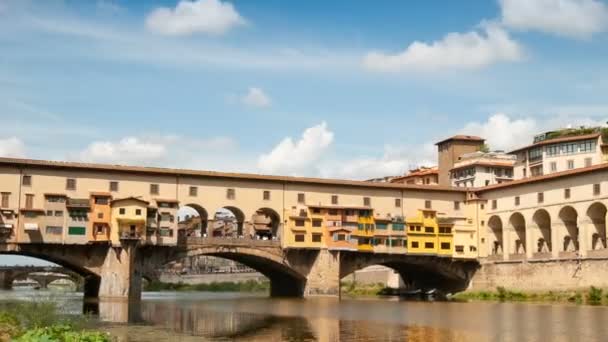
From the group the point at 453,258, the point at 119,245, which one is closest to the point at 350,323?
the point at 119,245

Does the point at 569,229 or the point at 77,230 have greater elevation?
the point at 569,229

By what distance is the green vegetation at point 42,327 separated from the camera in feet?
74.1

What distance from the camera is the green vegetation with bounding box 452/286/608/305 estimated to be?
6253cm

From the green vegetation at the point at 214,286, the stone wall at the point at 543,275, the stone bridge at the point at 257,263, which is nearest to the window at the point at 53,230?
the stone bridge at the point at 257,263

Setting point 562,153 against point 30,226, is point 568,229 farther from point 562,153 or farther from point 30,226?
Answer: point 30,226

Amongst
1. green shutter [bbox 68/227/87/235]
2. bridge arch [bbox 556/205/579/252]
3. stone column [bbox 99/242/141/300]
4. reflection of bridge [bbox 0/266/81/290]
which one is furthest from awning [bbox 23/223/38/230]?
bridge arch [bbox 556/205/579/252]

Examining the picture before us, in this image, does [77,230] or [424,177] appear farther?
[424,177]

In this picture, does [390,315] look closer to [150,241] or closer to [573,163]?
[150,241]

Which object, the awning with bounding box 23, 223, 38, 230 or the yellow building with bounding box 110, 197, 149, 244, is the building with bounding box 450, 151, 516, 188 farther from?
the awning with bounding box 23, 223, 38, 230

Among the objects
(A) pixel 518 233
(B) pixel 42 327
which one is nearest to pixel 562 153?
(A) pixel 518 233

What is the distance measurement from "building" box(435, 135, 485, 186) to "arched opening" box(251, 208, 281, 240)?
109ft

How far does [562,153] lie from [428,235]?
3055 cm

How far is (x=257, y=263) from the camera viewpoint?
7631 centimetres

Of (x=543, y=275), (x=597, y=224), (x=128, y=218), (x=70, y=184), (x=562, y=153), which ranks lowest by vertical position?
(x=543, y=275)
